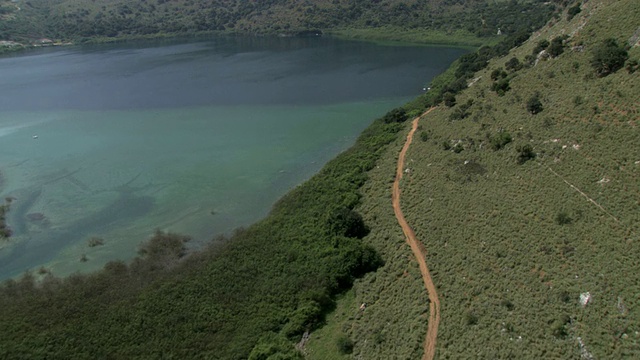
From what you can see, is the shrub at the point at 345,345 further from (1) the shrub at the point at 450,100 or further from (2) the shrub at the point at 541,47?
(2) the shrub at the point at 541,47

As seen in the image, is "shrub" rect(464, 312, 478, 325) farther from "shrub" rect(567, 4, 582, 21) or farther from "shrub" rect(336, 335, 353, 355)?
"shrub" rect(567, 4, 582, 21)

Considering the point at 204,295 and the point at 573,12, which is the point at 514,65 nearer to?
the point at 573,12

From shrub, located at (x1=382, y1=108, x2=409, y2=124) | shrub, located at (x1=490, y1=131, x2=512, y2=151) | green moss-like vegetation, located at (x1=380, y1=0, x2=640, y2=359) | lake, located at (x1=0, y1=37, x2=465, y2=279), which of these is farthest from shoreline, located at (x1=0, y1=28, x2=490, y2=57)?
shrub, located at (x1=490, y1=131, x2=512, y2=151)

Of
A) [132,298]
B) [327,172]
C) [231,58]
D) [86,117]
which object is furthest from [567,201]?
[231,58]

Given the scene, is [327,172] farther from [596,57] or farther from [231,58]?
[231,58]

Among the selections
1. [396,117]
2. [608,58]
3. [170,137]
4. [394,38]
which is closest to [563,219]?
[608,58]

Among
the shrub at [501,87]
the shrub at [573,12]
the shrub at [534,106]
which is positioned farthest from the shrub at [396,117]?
the shrub at [573,12]
